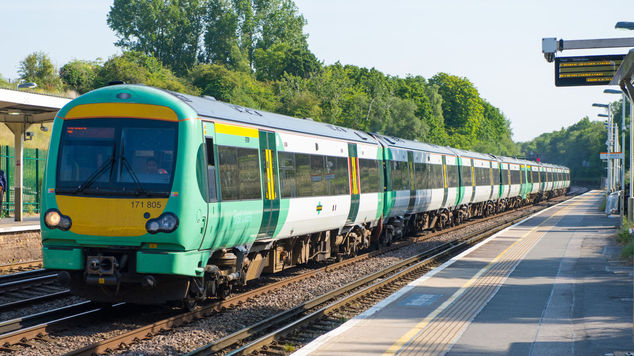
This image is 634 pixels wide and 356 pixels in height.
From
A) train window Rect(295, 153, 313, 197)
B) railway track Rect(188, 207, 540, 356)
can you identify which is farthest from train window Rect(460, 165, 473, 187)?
train window Rect(295, 153, 313, 197)

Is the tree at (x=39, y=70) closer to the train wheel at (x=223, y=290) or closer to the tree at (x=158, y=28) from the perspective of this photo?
the tree at (x=158, y=28)

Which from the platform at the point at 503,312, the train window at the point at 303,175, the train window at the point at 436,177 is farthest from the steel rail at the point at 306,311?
the train window at the point at 436,177

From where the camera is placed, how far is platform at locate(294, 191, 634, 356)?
7832mm

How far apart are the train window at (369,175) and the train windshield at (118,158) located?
8382 mm

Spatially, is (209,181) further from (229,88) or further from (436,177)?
(229,88)

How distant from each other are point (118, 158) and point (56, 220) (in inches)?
46.2

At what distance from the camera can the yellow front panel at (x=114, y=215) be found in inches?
359

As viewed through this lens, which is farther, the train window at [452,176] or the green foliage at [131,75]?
the green foliage at [131,75]

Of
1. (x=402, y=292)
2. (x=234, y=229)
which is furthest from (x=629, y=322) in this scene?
(x=234, y=229)

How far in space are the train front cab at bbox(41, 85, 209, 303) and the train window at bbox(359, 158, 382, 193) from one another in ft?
26.7

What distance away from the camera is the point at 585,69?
15.2 metres

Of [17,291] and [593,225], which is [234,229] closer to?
[17,291]

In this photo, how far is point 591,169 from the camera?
455 ft

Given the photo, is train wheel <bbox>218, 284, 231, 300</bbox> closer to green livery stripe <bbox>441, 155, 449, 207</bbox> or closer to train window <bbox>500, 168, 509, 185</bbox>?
green livery stripe <bbox>441, 155, 449, 207</bbox>
